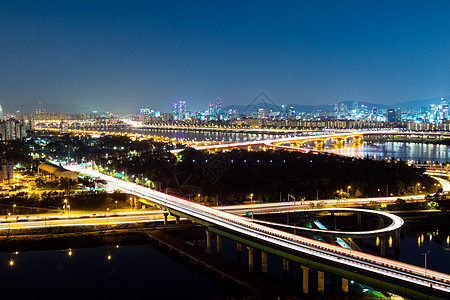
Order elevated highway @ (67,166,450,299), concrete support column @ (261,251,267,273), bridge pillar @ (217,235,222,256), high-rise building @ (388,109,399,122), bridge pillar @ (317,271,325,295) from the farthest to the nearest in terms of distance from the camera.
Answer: high-rise building @ (388,109,399,122) → bridge pillar @ (217,235,222,256) → concrete support column @ (261,251,267,273) → bridge pillar @ (317,271,325,295) → elevated highway @ (67,166,450,299)

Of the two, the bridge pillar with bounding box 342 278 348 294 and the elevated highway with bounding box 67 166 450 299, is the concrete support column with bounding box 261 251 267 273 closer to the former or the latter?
the elevated highway with bounding box 67 166 450 299

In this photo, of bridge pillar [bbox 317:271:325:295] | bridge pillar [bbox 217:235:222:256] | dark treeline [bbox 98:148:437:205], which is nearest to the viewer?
bridge pillar [bbox 317:271:325:295]

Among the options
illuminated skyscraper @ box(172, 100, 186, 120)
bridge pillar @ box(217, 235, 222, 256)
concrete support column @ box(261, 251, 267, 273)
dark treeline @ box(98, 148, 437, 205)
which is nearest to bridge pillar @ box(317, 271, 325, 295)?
concrete support column @ box(261, 251, 267, 273)

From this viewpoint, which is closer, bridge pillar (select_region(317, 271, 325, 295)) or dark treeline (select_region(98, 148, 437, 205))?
bridge pillar (select_region(317, 271, 325, 295))

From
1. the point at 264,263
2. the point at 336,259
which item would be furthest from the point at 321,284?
the point at 264,263

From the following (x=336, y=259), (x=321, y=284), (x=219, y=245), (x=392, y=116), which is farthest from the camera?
(x=392, y=116)

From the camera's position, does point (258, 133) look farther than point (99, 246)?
Yes

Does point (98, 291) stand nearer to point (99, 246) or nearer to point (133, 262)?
point (133, 262)

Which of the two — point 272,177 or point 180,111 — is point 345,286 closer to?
A: point 272,177

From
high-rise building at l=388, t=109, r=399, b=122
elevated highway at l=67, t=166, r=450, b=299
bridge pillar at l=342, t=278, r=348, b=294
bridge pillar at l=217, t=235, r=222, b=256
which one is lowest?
bridge pillar at l=342, t=278, r=348, b=294

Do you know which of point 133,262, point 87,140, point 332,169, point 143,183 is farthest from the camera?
point 87,140

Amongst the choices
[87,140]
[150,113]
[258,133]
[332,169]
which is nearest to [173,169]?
[332,169]
